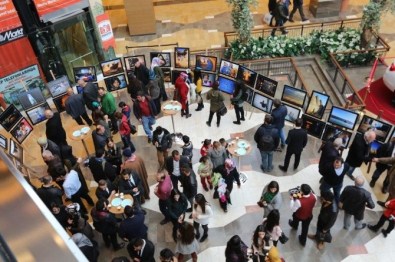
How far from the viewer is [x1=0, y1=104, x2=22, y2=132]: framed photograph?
9117 millimetres

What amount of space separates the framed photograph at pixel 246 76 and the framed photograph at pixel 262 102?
1.31 ft

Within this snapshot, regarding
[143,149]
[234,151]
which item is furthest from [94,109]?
[234,151]

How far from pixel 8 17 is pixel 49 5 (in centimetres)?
117

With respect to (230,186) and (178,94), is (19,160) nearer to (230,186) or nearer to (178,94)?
(178,94)

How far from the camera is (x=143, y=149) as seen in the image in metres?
9.72

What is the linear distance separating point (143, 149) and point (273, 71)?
504 centimetres

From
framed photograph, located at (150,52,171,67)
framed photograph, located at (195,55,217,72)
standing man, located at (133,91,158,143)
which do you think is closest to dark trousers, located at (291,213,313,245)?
standing man, located at (133,91,158,143)

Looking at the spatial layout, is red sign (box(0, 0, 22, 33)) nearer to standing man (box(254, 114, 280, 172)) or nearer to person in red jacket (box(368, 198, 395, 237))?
standing man (box(254, 114, 280, 172))

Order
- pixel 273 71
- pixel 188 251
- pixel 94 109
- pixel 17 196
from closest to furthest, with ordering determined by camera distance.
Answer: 1. pixel 17 196
2. pixel 188 251
3. pixel 94 109
4. pixel 273 71

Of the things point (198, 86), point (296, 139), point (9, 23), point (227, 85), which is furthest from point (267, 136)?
point (9, 23)

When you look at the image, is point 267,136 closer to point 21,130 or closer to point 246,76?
point 246,76

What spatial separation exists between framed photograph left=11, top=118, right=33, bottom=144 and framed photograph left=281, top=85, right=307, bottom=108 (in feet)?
22.0

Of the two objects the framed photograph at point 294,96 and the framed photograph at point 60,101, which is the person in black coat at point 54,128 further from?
the framed photograph at point 294,96

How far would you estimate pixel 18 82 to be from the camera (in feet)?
36.6
